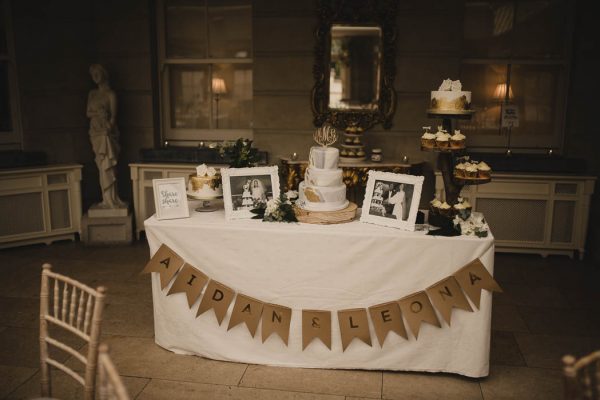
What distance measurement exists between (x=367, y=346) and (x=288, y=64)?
3146 millimetres

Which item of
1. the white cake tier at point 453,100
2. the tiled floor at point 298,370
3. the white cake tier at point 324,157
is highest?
the white cake tier at point 453,100

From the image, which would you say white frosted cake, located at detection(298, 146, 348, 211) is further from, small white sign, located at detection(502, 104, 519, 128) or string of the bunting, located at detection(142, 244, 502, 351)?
small white sign, located at detection(502, 104, 519, 128)

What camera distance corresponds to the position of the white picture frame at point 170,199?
124 inches

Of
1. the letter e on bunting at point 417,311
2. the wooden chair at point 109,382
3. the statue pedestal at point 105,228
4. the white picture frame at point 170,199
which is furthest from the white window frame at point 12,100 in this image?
the wooden chair at point 109,382

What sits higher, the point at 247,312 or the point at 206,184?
the point at 206,184

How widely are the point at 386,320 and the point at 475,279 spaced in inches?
19.6

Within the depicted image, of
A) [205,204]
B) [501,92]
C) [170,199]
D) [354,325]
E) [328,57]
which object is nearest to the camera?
[354,325]

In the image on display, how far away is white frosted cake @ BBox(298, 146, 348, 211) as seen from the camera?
120 inches

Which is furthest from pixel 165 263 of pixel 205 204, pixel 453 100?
pixel 453 100

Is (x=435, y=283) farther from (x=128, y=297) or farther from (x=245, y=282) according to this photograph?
(x=128, y=297)

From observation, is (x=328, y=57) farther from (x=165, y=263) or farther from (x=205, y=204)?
(x=165, y=263)

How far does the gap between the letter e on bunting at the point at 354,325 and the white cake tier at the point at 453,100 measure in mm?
1163

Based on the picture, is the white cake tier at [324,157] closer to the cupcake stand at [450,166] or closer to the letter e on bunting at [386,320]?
the cupcake stand at [450,166]

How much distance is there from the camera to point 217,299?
9.93 ft
